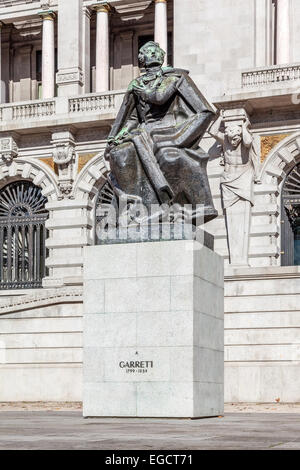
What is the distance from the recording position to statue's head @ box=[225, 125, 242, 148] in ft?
103

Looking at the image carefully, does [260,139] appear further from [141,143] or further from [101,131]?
[141,143]

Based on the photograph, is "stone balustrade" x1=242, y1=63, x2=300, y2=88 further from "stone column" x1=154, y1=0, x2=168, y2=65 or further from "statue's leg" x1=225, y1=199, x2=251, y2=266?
"stone column" x1=154, y1=0, x2=168, y2=65

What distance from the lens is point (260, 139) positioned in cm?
3269

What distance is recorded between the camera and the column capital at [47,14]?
38.5 meters

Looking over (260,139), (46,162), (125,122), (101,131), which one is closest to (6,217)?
(46,162)

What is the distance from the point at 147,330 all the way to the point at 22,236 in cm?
2324

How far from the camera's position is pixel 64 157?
117ft

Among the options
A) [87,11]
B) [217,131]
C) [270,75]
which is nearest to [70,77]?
[87,11]

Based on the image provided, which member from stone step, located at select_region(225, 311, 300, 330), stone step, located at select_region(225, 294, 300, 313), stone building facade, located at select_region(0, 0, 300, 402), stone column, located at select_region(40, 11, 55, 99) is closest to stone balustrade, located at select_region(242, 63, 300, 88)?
stone building facade, located at select_region(0, 0, 300, 402)

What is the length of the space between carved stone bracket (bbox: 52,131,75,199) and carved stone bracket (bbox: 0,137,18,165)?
171cm

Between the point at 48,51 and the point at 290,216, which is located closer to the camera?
the point at 290,216

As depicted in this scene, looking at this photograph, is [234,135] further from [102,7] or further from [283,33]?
[102,7]

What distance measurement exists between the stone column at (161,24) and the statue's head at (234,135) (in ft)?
22.7

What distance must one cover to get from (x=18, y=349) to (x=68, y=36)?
46.3ft
